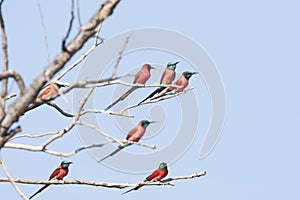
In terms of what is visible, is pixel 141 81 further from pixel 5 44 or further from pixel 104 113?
pixel 5 44

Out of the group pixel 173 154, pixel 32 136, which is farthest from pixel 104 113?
pixel 173 154

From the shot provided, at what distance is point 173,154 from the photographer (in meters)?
6.61

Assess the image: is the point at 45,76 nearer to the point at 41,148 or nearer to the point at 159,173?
the point at 41,148

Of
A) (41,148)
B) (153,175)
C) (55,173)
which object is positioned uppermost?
(55,173)

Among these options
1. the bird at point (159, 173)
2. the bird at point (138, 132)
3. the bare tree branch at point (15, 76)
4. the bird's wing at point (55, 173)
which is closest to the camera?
the bare tree branch at point (15, 76)

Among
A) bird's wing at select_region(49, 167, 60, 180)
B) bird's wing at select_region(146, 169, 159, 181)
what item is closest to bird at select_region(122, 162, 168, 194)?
bird's wing at select_region(146, 169, 159, 181)

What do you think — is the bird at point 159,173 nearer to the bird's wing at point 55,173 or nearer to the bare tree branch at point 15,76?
the bird's wing at point 55,173

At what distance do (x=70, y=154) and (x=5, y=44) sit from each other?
78cm

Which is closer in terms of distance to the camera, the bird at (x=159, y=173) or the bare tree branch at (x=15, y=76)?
the bare tree branch at (x=15, y=76)

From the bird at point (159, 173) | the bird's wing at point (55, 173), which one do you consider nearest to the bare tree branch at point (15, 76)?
the bird at point (159, 173)

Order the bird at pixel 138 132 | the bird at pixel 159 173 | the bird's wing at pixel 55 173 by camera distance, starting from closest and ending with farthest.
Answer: the bird at pixel 138 132 < the bird at pixel 159 173 < the bird's wing at pixel 55 173

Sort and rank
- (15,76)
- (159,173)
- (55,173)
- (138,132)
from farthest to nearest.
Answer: (55,173)
(159,173)
(138,132)
(15,76)

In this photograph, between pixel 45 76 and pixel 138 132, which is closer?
pixel 45 76

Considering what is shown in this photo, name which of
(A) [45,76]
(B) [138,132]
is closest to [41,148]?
(A) [45,76]
